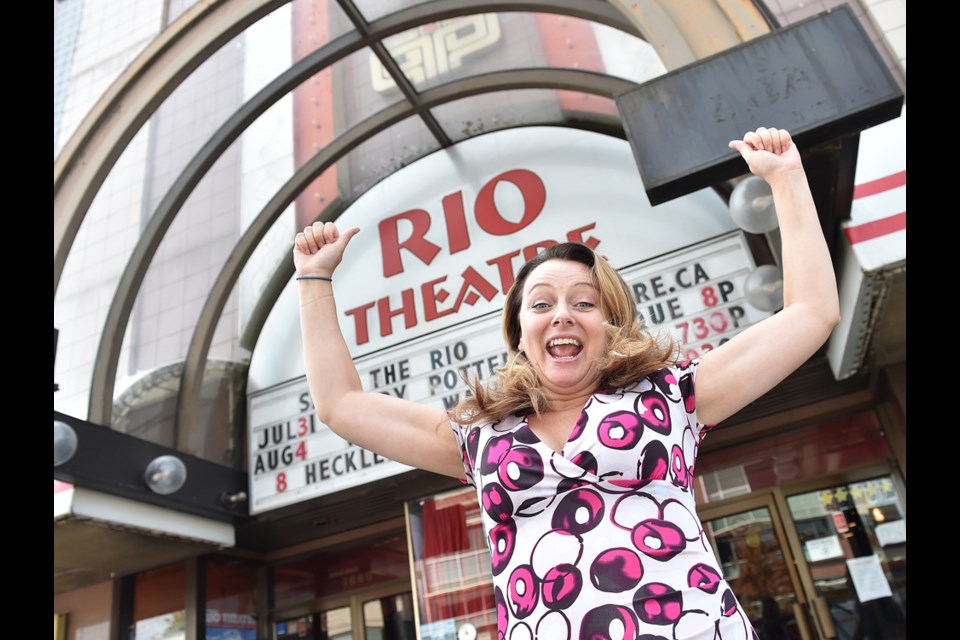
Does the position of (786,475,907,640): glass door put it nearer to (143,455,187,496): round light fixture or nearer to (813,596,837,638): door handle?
(813,596,837,638): door handle

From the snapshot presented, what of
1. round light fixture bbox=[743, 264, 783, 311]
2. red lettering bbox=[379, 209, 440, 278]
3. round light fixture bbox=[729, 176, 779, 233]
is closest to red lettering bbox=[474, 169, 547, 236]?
red lettering bbox=[379, 209, 440, 278]

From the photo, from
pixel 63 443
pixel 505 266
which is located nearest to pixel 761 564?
pixel 505 266

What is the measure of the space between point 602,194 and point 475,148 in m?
1.44

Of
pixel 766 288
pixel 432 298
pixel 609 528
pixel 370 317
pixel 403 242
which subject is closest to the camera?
pixel 609 528

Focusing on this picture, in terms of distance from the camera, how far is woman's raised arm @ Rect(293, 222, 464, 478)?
138cm

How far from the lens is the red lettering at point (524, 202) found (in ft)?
20.7

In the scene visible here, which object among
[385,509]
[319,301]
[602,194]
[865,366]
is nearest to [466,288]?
[602,194]

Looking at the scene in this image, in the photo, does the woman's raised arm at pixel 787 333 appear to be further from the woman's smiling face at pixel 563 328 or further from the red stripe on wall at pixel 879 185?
the red stripe on wall at pixel 879 185

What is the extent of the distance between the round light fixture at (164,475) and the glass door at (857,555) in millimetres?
4994

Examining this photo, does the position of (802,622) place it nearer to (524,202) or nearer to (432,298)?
(432,298)

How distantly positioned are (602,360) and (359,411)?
479 mm

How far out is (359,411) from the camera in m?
1.39

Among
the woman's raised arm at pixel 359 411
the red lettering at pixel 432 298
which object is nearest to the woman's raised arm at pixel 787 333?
the woman's raised arm at pixel 359 411

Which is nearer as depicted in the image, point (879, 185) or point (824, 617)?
point (879, 185)
